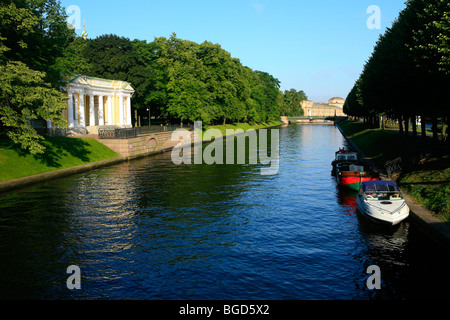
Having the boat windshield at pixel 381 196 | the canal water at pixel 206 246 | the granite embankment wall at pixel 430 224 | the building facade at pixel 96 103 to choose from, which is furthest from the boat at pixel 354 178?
the building facade at pixel 96 103

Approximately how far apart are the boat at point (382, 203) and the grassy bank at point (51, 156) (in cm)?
2854

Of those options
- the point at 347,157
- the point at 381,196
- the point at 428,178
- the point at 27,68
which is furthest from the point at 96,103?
the point at 381,196

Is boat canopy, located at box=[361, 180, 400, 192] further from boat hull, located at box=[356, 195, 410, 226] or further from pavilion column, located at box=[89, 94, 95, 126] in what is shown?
pavilion column, located at box=[89, 94, 95, 126]

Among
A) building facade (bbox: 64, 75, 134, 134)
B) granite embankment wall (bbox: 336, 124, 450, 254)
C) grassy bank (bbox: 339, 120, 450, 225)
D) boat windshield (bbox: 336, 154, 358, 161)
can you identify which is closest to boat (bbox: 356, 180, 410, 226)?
granite embankment wall (bbox: 336, 124, 450, 254)

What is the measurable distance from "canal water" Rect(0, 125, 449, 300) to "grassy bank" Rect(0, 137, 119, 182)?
3.94 meters

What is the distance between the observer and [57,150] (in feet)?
147

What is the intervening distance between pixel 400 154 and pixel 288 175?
1181cm

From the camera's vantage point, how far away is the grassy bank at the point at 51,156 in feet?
119

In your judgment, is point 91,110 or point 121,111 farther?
point 121,111

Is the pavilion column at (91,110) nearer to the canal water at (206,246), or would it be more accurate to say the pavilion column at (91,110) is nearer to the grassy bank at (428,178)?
the canal water at (206,246)

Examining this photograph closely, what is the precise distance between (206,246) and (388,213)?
1029cm

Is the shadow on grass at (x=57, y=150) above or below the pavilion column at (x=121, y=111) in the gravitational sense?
below

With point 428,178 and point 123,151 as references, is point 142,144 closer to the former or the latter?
point 123,151

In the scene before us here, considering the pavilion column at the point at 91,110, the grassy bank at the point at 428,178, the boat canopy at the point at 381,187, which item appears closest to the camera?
the grassy bank at the point at 428,178
